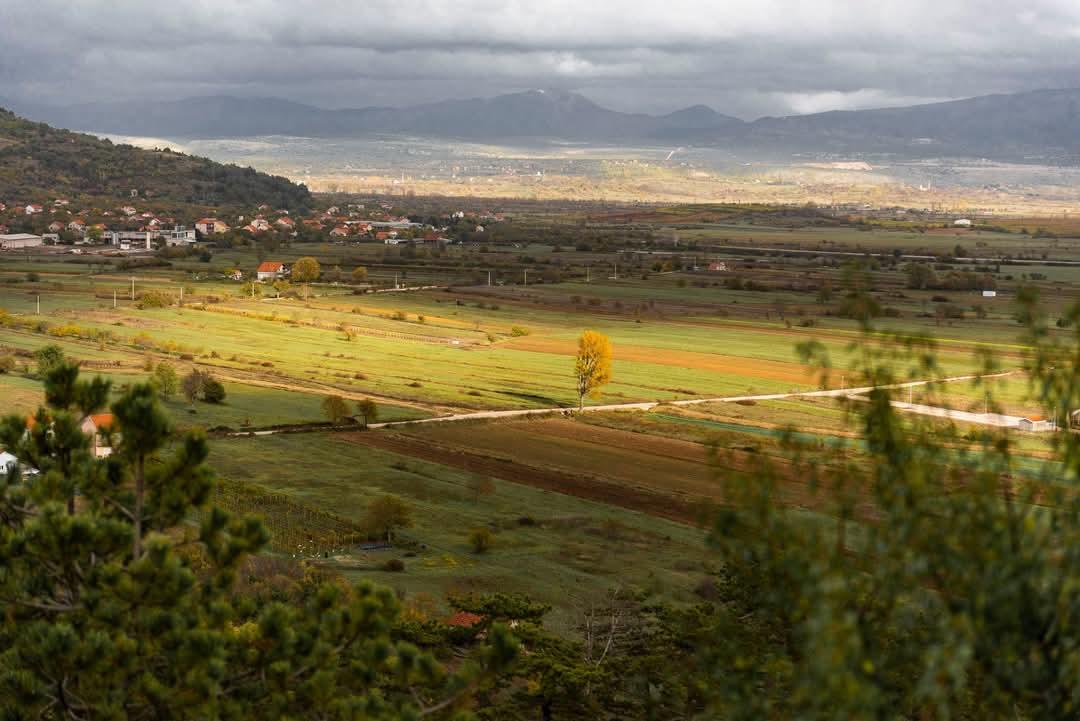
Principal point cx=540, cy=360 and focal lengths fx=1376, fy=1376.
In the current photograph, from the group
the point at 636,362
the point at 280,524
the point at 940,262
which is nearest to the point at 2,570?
the point at 280,524

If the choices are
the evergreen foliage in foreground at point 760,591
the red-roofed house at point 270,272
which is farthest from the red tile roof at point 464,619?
the red-roofed house at point 270,272

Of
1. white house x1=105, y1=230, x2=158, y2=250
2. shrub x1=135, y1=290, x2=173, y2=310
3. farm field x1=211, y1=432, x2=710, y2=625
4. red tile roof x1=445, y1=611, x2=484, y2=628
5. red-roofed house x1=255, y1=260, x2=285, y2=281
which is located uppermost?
white house x1=105, y1=230, x2=158, y2=250

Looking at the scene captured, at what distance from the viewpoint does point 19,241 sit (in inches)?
5492

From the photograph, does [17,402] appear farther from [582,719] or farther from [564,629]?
[582,719]

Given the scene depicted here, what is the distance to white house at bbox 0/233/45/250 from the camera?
448 feet

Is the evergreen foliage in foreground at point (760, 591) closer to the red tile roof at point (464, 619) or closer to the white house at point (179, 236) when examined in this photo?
the red tile roof at point (464, 619)

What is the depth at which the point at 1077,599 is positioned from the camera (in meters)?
9.26

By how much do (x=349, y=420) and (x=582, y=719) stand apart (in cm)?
3102

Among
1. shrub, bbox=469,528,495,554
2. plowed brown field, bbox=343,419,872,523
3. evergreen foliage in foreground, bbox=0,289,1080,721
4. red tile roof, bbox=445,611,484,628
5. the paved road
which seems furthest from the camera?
the paved road

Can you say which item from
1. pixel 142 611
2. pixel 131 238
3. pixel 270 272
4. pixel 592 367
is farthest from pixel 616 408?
pixel 131 238

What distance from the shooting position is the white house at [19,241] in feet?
448

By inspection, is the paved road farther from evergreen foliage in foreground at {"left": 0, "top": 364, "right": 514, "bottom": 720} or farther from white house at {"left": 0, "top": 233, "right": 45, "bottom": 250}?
white house at {"left": 0, "top": 233, "right": 45, "bottom": 250}

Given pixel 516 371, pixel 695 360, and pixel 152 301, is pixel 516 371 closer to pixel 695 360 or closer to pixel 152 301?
pixel 695 360

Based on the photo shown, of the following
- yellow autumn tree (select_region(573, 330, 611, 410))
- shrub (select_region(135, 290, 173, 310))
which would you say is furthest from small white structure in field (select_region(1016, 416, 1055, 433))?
shrub (select_region(135, 290, 173, 310))
